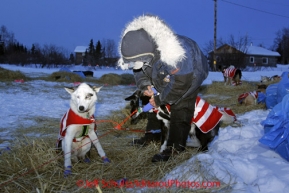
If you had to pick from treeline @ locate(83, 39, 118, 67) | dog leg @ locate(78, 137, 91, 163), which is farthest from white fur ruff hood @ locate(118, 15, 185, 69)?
treeline @ locate(83, 39, 118, 67)

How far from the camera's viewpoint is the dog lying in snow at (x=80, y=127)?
3.31 m

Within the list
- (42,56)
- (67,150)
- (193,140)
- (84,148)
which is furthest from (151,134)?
(42,56)

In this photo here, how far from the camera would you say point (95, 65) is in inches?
1411

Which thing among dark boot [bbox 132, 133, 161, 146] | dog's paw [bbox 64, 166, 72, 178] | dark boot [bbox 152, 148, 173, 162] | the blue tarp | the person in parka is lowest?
dog's paw [bbox 64, 166, 72, 178]

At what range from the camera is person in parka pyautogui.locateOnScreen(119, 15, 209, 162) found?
10.1ft

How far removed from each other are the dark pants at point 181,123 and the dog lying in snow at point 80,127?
77 cm

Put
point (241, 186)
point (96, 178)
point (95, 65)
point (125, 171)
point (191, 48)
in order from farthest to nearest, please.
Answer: point (95, 65)
point (191, 48)
point (125, 171)
point (96, 178)
point (241, 186)

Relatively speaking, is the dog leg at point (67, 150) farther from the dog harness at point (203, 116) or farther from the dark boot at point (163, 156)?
the dog harness at point (203, 116)

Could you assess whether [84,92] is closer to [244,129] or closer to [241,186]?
[241,186]

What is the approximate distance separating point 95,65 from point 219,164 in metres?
34.0

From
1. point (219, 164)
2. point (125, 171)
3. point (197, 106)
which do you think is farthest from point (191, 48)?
point (125, 171)

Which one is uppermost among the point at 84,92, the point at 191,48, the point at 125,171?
the point at 191,48

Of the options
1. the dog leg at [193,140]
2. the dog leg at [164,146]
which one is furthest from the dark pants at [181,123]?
the dog leg at [193,140]

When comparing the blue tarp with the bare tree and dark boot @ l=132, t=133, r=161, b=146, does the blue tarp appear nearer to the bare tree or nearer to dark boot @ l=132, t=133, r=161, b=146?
dark boot @ l=132, t=133, r=161, b=146
